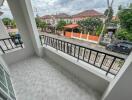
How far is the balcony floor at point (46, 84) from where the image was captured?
166 cm

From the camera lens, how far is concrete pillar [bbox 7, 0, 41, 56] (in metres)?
2.25

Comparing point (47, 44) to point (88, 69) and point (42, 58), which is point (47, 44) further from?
point (88, 69)

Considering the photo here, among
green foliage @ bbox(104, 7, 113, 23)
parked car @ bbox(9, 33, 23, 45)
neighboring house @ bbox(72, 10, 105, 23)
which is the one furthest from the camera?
parked car @ bbox(9, 33, 23, 45)

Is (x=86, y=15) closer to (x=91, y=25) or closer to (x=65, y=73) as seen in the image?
(x=91, y=25)

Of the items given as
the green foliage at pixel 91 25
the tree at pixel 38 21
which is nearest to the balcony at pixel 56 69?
the tree at pixel 38 21

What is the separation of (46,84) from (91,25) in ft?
5.12

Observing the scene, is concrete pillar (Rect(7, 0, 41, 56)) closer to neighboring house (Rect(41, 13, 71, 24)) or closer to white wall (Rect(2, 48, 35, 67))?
white wall (Rect(2, 48, 35, 67))

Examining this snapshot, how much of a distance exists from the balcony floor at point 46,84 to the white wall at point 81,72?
103 mm

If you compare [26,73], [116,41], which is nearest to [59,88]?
[26,73]

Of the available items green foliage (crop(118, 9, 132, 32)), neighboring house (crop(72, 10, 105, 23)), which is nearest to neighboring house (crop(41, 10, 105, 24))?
neighboring house (crop(72, 10, 105, 23))

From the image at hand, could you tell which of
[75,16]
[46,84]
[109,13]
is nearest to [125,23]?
[109,13]

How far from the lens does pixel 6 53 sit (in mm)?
2547

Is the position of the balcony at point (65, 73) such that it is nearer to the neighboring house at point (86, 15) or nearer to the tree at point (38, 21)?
the neighboring house at point (86, 15)

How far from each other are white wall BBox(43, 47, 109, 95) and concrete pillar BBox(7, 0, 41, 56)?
2.32ft
